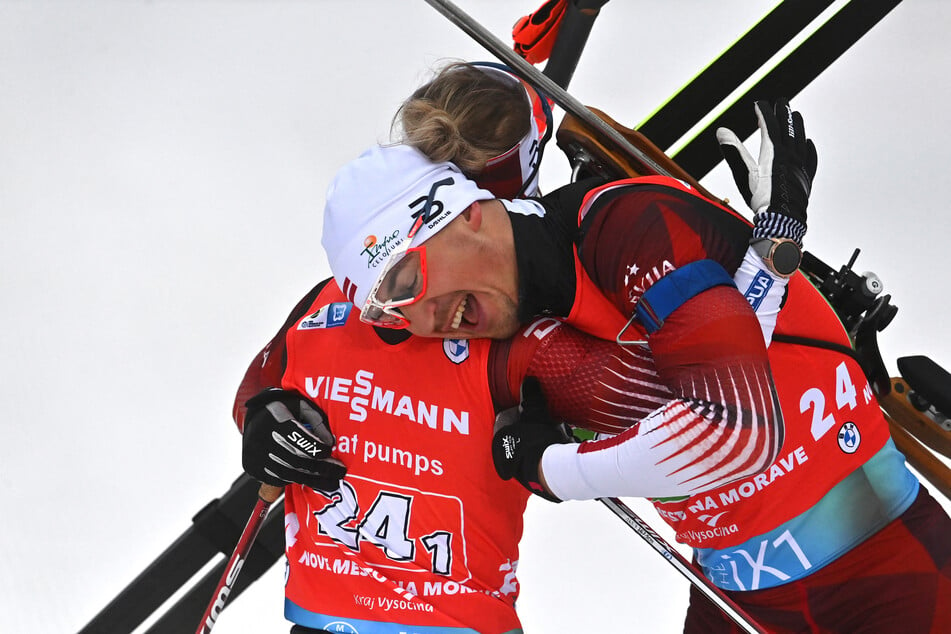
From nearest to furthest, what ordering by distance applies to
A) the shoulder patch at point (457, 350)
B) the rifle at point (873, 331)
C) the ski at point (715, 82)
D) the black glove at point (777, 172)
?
the black glove at point (777, 172) → the shoulder patch at point (457, 350) → the rifle at point (873, 331) → the ski at point (715, 82)

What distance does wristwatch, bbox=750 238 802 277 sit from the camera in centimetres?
118

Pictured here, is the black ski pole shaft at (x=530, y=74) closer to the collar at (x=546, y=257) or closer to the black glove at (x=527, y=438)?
the collar at (x=546, y=257)

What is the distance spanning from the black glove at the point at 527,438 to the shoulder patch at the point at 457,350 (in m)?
0.09

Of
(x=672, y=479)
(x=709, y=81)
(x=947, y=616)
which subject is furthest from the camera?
(x=709, y=81)

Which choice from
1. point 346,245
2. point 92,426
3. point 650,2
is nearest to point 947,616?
point 346,245

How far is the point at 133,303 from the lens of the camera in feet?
8.52

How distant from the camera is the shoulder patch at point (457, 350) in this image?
51.9 inches

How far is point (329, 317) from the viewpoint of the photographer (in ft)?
4.66

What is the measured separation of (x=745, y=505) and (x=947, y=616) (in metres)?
0.32

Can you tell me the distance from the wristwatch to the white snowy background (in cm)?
125

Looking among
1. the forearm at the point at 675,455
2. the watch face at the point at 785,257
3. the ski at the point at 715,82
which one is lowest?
the forearm at the point at 675,455

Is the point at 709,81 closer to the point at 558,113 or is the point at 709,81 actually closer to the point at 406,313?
the point at 558,113

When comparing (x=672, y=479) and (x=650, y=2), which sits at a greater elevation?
(x=650, y=2)

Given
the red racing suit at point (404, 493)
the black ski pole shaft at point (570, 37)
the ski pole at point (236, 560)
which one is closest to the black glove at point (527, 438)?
the red racing suit at point (404, 493)
